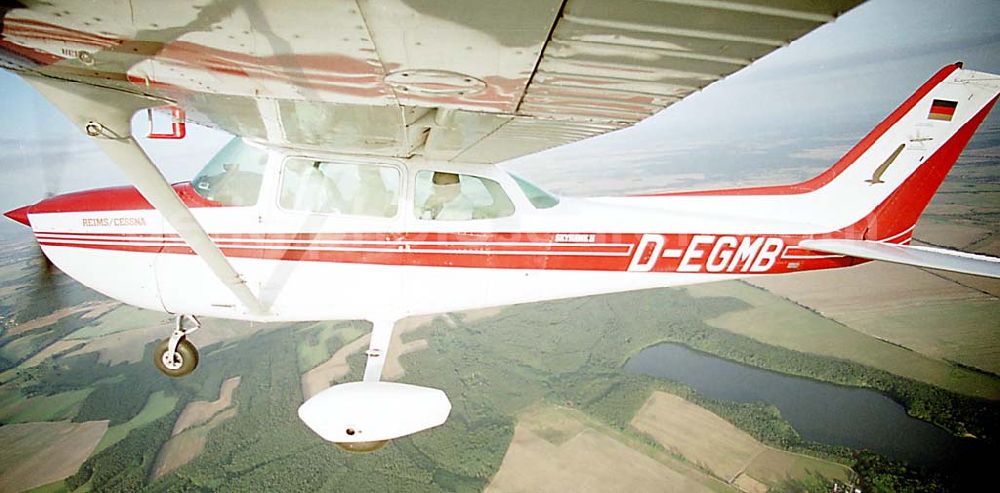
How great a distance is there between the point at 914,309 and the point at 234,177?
46.9m

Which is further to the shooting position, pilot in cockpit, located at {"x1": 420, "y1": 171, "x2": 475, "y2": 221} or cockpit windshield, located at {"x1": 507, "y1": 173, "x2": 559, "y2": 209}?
cockpit windshield, located at {"x1": 507, "y1": 173, "x2": 559, "y2": 209}

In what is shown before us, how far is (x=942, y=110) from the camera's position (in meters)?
4.38

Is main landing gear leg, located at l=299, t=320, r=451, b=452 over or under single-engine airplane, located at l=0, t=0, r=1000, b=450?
under

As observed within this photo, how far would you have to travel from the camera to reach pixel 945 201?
181 feet

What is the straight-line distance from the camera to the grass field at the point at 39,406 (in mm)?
27109

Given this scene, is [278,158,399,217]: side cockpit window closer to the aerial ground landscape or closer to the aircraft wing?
the aircraft wing

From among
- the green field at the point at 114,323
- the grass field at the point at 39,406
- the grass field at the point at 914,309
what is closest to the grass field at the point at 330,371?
the grass field at the point at 39,406

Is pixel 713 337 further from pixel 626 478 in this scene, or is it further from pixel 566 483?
pixel 566 483

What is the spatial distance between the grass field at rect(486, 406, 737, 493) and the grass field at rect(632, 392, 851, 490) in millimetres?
1110

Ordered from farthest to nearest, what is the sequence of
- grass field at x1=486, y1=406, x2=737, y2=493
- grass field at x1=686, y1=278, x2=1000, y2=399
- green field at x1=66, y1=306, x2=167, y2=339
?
1. green field at x1=66, y1=306, x2=167, y2=339
2. grass field at x1=686, y1=278, x2=1000, y2=399
3. grass field at x1=486, y1=406, x2=737, y2=493

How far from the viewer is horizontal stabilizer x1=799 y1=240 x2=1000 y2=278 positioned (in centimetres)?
331

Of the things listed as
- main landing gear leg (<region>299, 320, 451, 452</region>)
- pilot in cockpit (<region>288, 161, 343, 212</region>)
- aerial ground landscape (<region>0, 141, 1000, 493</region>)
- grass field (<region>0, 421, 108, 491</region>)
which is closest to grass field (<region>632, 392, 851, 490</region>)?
aerial ground landscape (<region>0, 141, 1000, 493</region>)

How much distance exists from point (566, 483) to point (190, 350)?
2053cm

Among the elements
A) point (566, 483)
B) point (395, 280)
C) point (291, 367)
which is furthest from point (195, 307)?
point (291, 367)
